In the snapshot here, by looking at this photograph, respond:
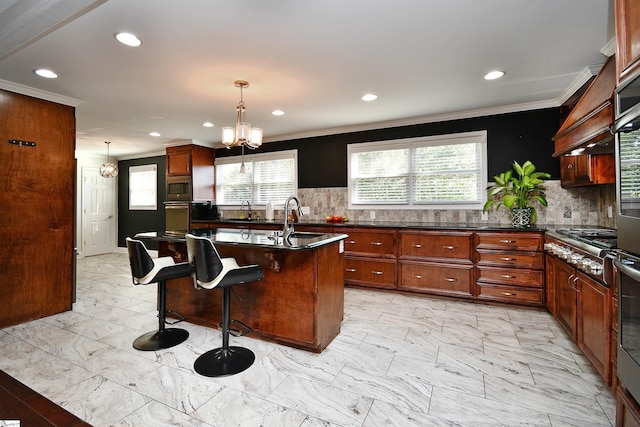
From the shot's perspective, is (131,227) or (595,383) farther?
(131,227)

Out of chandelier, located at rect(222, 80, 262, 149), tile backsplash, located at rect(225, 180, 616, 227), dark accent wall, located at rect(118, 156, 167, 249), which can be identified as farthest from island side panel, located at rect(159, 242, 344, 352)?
dark accent wall, located at rect(118, 156, 167, 249)

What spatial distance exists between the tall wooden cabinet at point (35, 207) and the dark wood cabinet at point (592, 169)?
5.68 metres

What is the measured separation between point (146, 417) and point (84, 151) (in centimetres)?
757

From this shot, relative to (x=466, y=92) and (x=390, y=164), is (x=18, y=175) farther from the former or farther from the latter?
(x=466, y=92)

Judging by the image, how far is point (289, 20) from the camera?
2174 mm

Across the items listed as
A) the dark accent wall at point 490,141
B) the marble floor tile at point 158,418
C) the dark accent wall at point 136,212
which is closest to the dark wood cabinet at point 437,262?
the dark accent wall at point 490,141

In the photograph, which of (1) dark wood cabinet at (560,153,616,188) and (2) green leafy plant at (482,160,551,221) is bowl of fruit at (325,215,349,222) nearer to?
(2) green leafy plant at (482,160,551,221)

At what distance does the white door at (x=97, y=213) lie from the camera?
7.57 meters

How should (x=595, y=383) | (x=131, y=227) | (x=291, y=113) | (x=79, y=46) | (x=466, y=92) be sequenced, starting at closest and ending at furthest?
(x=595, y=383) → (x=79, y=46) → (x=466, y=92) → (x=291, y=113) → (x=131, y=227)

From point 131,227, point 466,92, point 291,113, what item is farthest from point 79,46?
point 131,227

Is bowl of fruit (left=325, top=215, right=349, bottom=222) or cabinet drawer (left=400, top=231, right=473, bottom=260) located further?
bowl of fruit (left=325, top=215, right=349, bottom=222)

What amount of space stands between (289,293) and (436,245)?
7.36ft

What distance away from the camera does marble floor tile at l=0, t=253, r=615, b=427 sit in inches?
71.6

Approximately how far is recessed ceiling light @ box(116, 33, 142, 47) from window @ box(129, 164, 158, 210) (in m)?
5.63
